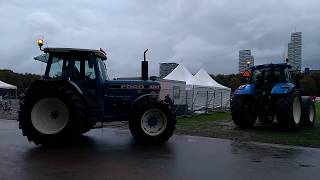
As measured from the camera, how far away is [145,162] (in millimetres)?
9625

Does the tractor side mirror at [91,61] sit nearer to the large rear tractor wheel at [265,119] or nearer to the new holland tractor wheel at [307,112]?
the large rear tractor wheel at [265,119]

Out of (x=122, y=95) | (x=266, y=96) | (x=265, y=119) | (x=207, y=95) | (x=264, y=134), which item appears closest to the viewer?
(x=122, y=95)

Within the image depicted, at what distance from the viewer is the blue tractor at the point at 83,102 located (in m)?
11.8

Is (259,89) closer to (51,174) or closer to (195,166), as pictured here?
(195,166)

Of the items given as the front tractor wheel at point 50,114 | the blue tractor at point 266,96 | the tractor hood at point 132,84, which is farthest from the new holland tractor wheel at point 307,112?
the front tractor wheel at point 50,114

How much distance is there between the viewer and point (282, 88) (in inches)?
663

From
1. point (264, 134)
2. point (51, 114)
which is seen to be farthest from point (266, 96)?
point (51, 114)

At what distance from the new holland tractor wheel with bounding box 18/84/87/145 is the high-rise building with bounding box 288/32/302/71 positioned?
1133cm

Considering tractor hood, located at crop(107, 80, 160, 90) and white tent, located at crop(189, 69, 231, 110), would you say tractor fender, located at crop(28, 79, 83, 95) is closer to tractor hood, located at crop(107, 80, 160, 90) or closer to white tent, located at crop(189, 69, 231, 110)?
tractor hood, located at crop(107, 80, 160, 90)

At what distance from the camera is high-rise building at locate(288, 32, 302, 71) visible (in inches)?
795

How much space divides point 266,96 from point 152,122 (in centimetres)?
657

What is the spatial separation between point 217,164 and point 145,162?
1471 millimetres

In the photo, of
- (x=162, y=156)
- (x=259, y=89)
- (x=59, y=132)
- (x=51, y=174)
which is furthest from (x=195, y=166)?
(x=259, y=89)

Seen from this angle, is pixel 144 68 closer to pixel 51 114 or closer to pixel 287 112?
pixel 51 114
